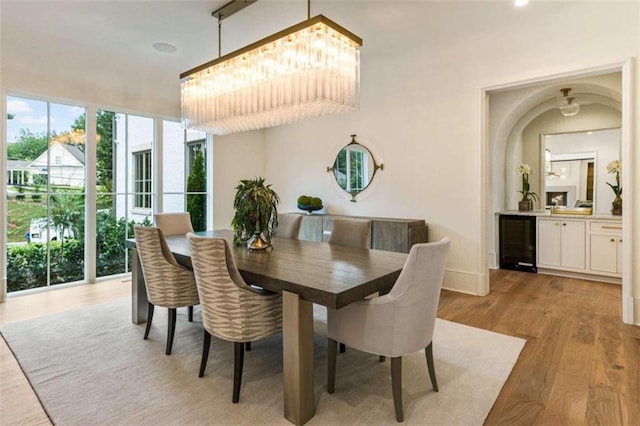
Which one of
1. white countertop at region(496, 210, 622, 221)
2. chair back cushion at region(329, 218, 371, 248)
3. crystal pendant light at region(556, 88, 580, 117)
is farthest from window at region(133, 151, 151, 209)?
crystal pendant light at region(556, 88, 580, 117)

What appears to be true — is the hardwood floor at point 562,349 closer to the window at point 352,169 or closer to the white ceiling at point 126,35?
the window at point 352,169

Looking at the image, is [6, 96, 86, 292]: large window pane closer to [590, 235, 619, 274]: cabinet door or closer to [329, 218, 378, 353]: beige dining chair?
[329, 218, 378, 353]: beige dining chair

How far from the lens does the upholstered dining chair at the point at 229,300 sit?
6.49 ft

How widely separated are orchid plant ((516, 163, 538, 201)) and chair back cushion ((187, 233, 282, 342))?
16.5ft

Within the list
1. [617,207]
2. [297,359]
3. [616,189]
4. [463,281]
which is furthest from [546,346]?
[616,189]

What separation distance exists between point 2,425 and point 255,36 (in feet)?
12.1

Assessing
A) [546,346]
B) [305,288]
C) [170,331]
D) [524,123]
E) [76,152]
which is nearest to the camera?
[305,288]

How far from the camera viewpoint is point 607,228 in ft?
14.6

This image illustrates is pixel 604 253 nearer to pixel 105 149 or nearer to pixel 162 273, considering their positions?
pixel 162 273

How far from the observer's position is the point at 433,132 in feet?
14.0

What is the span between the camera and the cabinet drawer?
4.37m

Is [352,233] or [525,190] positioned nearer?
[352,233]

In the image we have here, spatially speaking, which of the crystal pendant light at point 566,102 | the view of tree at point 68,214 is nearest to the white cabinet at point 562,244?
the crystal pendant light at point 566,102

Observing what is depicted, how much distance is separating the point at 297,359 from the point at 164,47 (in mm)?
3717
